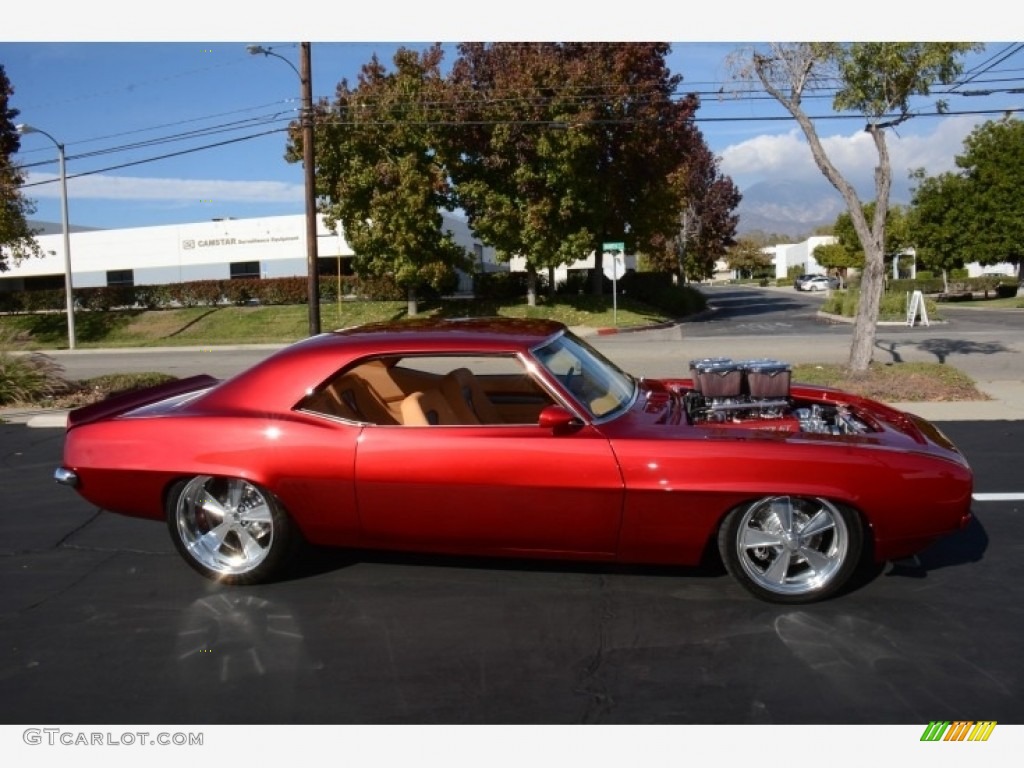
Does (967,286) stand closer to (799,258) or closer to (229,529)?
(229,529)

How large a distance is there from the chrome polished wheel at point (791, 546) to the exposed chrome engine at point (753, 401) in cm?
71

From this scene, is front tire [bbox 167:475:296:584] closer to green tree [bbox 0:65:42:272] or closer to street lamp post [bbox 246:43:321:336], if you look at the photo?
street lamp post [bbox 246:43:321:336]

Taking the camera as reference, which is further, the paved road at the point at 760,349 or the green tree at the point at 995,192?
the green tree at the point at 995,192

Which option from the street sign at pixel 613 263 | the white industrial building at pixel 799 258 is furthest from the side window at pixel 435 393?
the white industrial building at pixel 799 258

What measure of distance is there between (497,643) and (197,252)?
48.6 metres

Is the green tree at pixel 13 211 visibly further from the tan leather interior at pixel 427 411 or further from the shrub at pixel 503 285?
the tan leather interior at pixel 427 411

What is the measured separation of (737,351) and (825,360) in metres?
3.79

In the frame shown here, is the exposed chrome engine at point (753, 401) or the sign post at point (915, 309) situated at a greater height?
the sign post at point (915, 309)

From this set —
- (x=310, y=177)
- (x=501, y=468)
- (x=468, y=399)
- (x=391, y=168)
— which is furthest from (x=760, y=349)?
(x=501, y=468)

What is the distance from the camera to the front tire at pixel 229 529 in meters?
4.61

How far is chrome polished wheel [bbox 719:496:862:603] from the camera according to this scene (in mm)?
4207

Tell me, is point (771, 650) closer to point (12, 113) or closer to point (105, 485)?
point (105, 485)

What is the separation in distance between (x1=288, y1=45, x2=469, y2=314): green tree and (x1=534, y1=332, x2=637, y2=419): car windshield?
83.6 feet
